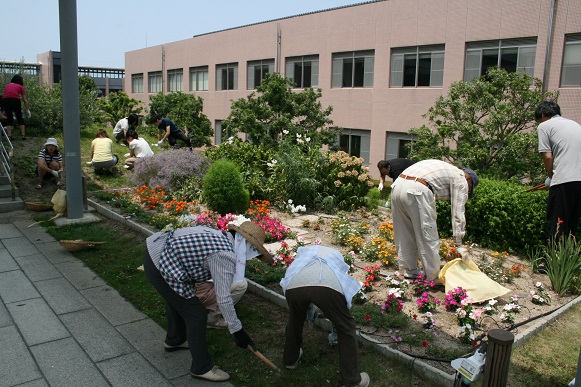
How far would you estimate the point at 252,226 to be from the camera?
13.8ft

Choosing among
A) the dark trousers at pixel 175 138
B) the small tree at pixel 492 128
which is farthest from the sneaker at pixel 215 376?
the dark trousers at pixel 175 138

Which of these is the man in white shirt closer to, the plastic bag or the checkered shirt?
the plastic bag

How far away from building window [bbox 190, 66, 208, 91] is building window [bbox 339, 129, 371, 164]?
43.2 ft

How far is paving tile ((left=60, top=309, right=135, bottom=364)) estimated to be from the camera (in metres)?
4.27

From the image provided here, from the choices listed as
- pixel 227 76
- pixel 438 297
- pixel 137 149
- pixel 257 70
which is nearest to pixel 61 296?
pixel 438 297

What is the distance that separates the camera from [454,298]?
4.86m

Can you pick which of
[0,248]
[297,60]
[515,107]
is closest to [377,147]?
[297,60]

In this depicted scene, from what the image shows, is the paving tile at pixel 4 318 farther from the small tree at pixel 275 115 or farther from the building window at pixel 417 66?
the building window at pixel 417 66

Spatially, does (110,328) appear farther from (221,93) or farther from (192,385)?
(221,93)

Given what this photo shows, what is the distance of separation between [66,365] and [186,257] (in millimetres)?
1493

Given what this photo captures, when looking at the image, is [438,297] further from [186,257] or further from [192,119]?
[192,119]

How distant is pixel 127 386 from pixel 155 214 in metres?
5.05

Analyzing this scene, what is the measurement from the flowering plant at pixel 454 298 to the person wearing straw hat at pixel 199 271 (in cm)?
206

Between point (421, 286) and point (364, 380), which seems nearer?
point (364, 380)
